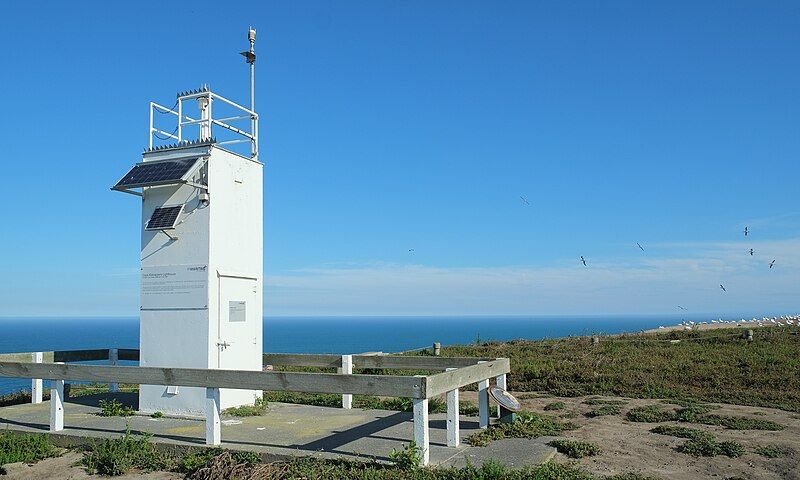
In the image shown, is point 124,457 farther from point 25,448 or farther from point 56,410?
point 56,410

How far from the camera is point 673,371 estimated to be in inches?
713

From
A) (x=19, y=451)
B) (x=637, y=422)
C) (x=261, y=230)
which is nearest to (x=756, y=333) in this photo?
(x=637, y=422)

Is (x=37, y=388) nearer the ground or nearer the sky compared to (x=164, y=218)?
nearer the ground

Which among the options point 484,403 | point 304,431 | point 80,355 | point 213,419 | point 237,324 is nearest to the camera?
point 213,419

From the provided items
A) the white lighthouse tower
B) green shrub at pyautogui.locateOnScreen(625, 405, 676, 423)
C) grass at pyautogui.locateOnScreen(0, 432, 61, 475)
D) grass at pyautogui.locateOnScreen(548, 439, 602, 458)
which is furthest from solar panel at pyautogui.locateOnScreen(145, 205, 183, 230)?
green shrub at pyautogui.locateOnScreen(625, 405, 676, 423)

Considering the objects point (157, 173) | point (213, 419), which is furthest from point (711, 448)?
point (157, 173)

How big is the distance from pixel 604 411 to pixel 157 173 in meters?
9.43

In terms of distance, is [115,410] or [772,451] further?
[115,410]

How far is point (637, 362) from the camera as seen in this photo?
2012cm

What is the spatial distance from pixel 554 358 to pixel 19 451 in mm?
16229

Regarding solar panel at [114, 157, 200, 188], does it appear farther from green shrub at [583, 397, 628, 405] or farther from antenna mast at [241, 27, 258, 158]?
green shrub at [583, 397, 628, 405]

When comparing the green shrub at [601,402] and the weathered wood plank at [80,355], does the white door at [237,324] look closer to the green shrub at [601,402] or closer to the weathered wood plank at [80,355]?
the weathered wood plank at [80,355]

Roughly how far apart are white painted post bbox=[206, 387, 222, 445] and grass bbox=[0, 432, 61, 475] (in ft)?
7.66

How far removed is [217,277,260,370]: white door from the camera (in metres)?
12.3
